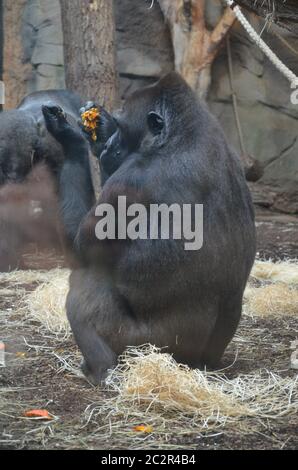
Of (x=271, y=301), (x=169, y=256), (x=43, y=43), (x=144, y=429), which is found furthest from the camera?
(x=43, y=43)

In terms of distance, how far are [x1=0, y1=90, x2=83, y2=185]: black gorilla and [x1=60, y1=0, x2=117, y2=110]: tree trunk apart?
16 centimetres

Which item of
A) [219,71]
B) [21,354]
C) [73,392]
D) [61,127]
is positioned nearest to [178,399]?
[73,392]

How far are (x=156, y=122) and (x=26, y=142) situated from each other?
2.57 m

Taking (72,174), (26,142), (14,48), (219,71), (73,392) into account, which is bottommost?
(73,392)

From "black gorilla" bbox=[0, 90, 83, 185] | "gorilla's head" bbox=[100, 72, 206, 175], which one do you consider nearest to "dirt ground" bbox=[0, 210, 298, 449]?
"gorilla's head" bbox=[100, 72, 206, 175]

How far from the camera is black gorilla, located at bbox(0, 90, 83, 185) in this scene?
5.75 metres

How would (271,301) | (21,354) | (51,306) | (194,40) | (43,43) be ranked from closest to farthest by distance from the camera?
(21,354), (51,306), (271,301), (194,40), (43,43)

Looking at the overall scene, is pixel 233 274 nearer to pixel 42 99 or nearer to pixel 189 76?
pixel 42 99

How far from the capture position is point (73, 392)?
323 cm

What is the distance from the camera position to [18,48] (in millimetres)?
8414

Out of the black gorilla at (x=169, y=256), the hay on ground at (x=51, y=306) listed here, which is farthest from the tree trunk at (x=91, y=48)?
the black gorilla at (x=169, y=256)

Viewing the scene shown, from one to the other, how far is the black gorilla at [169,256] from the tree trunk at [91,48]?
93.7 inches

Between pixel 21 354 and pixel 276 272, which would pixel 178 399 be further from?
pixel 276 272
